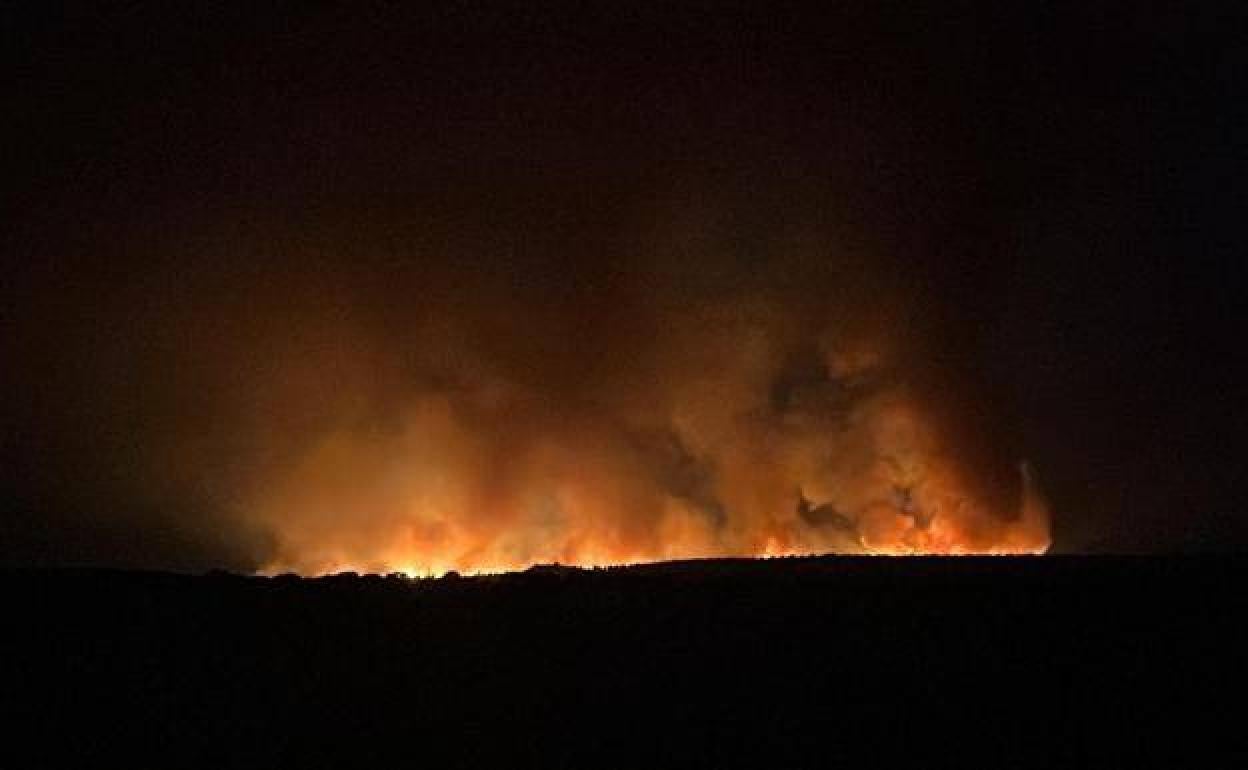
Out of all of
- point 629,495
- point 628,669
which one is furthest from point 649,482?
point 628,669

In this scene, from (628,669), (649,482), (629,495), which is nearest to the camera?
(628,669)

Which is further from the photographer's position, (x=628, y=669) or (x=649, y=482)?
(x=649, y=482)

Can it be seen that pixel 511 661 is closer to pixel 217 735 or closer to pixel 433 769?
pixel 433 769

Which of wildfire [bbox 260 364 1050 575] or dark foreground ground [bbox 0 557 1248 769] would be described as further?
wildfire [bbox 260 364 1050 575]

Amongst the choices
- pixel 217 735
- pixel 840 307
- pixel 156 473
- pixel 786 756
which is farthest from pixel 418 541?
pixel 786 756

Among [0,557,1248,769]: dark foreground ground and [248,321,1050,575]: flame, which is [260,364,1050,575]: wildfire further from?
[0,557,1248,769]: dark foreground ground

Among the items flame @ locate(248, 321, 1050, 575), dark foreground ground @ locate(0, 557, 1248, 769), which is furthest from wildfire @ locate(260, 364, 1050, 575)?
dark foreground ground @ locate(0, 557, 1248, 769)

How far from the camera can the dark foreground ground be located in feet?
40.4

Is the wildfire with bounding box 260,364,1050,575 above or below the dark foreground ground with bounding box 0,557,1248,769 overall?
above

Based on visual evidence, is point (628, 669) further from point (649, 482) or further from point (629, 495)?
point (649, 482)

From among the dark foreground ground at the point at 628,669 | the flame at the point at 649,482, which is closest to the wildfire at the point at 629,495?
the flame at the point at 649,482

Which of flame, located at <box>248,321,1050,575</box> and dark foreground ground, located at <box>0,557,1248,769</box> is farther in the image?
flame, located at <box>248,321,1050,575</box>

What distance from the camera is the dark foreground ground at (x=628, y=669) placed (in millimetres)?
12320

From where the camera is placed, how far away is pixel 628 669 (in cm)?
1329
